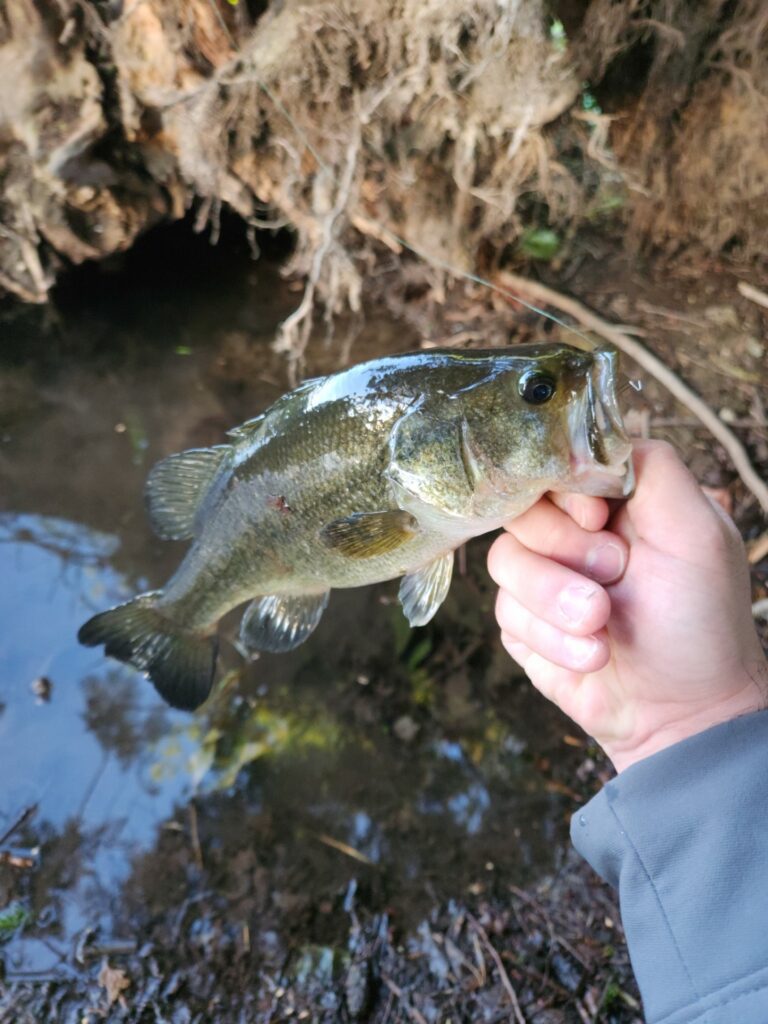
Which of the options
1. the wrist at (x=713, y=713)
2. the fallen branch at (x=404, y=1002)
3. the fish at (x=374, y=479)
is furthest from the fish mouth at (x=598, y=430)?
the fallen branch at (x=404, y=1002)

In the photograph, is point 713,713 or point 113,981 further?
point 113,981

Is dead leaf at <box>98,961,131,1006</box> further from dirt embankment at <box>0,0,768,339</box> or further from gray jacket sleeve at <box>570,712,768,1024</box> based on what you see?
dirt embankment at <box>0,0,768,339</box>

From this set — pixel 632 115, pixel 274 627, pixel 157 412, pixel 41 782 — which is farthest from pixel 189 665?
pixel 632 115

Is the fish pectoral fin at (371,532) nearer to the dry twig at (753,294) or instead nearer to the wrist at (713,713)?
the wrist at (713,713)

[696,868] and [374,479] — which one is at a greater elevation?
[374,479]

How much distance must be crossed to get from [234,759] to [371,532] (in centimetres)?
198

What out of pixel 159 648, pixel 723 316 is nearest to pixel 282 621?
pixel 159 648

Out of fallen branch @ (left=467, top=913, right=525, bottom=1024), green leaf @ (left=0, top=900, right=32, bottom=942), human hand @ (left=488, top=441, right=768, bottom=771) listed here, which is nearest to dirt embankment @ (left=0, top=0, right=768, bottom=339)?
human hand @ (left=488, top=441, right=768, bottom=771)

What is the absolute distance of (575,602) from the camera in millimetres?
1440

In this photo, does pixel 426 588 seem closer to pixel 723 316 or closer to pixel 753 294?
pixel 723 316

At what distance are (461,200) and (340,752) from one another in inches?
140

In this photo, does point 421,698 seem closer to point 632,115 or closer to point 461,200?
point 461,200

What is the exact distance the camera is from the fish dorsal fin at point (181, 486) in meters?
1.83

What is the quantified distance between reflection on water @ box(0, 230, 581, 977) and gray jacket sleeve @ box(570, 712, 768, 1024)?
58.4 inches
